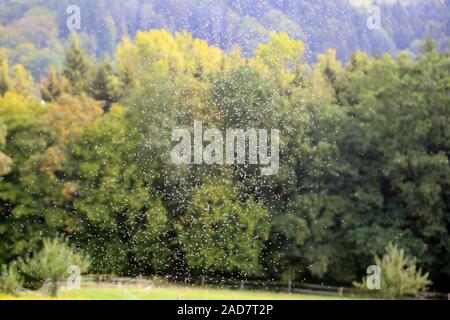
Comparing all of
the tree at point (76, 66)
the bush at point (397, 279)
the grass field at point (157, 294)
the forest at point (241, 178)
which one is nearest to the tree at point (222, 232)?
the forest at point (241, 178)

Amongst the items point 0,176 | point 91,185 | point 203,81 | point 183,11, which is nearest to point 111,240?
point 91,185

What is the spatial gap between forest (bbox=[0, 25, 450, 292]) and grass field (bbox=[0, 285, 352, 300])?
1795 millimetres

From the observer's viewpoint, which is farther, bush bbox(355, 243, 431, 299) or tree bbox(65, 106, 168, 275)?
tree bbox(65, 106, 168, 275)

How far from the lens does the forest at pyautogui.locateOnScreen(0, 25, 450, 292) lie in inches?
863

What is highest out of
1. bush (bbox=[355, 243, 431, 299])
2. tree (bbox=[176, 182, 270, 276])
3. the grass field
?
tree (bbox=[176, 182, 270, 276])

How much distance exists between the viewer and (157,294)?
61.1ft

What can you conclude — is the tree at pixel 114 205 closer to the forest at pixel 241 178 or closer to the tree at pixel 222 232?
the forest at pixel 241 178

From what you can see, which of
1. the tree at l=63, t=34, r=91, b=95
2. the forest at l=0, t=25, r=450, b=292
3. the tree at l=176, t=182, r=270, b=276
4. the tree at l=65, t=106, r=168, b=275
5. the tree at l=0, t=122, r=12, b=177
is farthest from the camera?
the tree at l=63, t=34, r=91, b=95

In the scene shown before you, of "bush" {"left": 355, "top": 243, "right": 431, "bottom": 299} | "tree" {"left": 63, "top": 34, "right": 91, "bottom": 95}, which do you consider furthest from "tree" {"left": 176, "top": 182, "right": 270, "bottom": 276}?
"tree" {"left": 63, "top": 34, "right": 91, "bottom": 95}

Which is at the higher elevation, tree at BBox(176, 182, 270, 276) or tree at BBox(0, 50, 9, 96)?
tree at BBox(0, 50, 9, 96)

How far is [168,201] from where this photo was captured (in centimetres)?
2294

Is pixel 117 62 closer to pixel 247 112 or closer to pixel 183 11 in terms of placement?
pixel 183 11

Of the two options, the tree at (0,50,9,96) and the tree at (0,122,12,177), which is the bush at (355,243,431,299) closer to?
the tree at (0,122,12,177)

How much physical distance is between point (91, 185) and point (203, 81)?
5499mm
